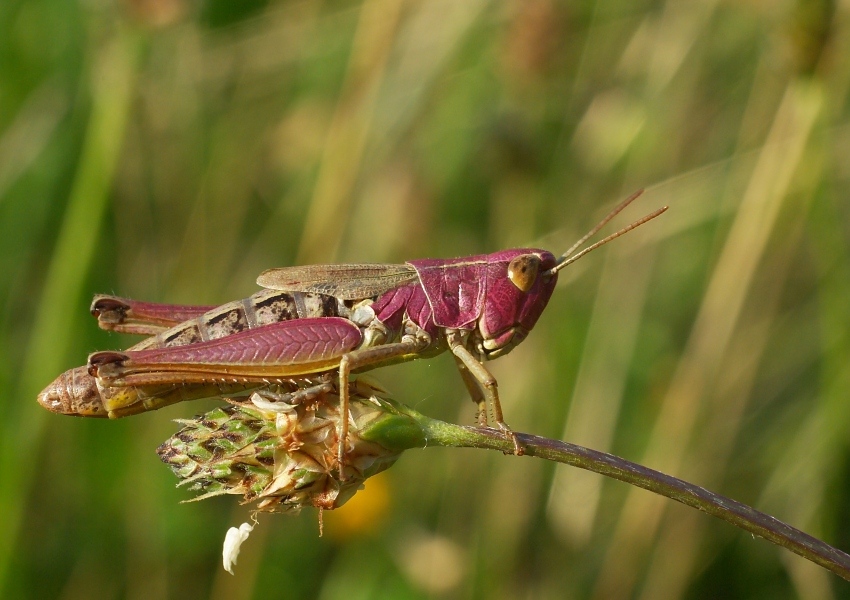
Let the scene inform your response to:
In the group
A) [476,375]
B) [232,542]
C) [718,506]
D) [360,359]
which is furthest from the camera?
[476,375]

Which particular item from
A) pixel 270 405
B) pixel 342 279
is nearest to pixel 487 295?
pixel 342 279

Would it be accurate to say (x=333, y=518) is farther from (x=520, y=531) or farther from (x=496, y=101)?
(x=496, y=101)

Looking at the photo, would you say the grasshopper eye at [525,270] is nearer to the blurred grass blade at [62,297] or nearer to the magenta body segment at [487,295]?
the magenta body segment at [487,295]

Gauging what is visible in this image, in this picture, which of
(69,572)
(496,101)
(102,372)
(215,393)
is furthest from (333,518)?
(496,101)

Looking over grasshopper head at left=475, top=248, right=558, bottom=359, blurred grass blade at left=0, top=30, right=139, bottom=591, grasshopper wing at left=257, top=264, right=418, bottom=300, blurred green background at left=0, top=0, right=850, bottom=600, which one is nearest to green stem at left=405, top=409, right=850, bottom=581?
grasshopper head at left=475, top=248, right=558, bottom=359

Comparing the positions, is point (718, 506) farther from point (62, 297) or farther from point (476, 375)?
point (62, 297)

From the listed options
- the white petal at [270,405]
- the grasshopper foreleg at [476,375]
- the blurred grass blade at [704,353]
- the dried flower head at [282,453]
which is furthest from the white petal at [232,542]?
the blurred grass blade at [704,353]

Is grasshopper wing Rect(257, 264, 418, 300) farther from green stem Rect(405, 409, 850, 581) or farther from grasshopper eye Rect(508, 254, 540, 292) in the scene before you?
green stem Rect(405, 409, 850, 581)
